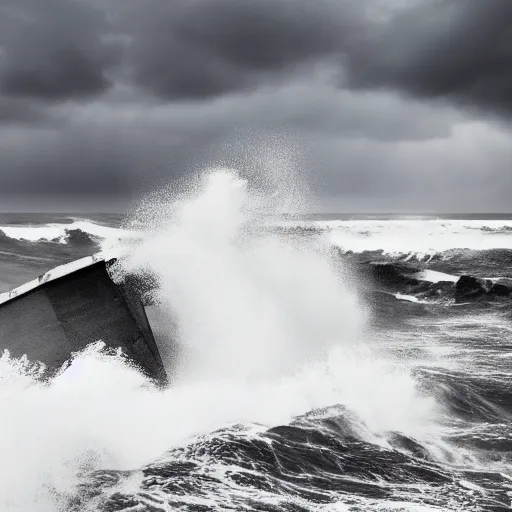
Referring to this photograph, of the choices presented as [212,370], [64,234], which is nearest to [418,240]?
[64,234]

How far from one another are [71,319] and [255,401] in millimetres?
2626

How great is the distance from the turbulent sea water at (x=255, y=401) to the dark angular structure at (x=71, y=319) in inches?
8.1

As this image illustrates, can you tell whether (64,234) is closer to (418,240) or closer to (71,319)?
(418,240)

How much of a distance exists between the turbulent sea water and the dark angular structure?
0.21 m

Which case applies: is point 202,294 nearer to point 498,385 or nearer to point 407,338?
point 498,385

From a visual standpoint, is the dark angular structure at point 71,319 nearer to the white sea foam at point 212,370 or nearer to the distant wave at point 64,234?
the white sea foam at point 212,370

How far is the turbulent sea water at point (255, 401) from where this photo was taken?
5129 millimetres

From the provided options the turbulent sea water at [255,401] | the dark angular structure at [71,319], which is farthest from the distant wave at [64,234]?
the dark angular structure at [71,319]

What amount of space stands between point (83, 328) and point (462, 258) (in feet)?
98.4

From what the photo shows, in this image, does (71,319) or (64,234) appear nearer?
(71,319)

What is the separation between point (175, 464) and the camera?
5.62m

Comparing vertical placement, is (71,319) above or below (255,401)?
above

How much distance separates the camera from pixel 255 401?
7.30m

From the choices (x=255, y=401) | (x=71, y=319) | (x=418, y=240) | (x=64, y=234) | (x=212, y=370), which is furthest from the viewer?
(x=418, y=240)
